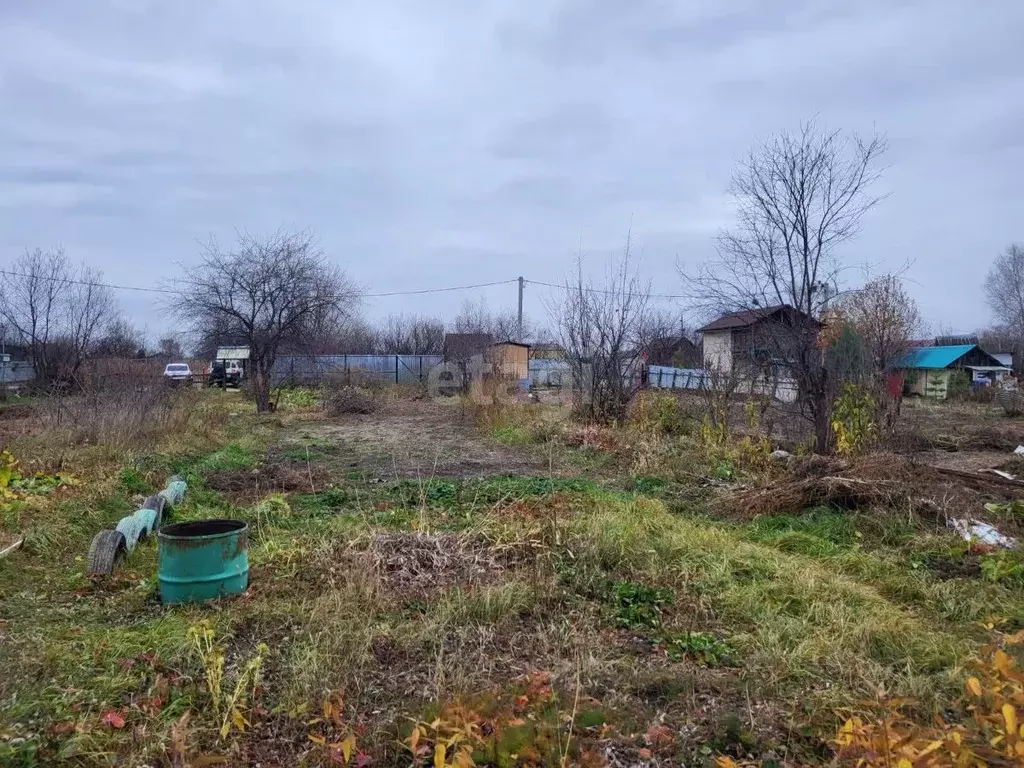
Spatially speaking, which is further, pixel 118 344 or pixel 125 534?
pixel 118 344

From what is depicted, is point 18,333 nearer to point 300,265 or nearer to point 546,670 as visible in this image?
point 300,265

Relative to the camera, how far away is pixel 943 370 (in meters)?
29.4

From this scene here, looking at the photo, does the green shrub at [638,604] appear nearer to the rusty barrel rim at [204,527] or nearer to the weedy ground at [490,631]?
the weedy ground at [490,631]

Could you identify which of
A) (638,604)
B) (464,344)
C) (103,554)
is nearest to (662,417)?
(638,604)

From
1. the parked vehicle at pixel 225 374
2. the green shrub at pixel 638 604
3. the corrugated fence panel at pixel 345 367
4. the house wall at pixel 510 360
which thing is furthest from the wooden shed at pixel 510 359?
the green shrub at pixel 638 604

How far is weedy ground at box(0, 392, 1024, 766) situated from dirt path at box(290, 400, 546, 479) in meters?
2.29

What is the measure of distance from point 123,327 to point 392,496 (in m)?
23.1

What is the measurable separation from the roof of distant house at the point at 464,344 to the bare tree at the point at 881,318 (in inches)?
493

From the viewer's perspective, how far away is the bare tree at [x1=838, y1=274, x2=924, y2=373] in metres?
14.2

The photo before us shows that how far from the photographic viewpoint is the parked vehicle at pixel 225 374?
30344 millimetres

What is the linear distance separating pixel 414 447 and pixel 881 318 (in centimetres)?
1056

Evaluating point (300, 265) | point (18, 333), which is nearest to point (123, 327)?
point (18, 333)

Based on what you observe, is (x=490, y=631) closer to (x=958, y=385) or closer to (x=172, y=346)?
(x=958, y=385)

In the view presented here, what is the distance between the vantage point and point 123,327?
26.3 metres
